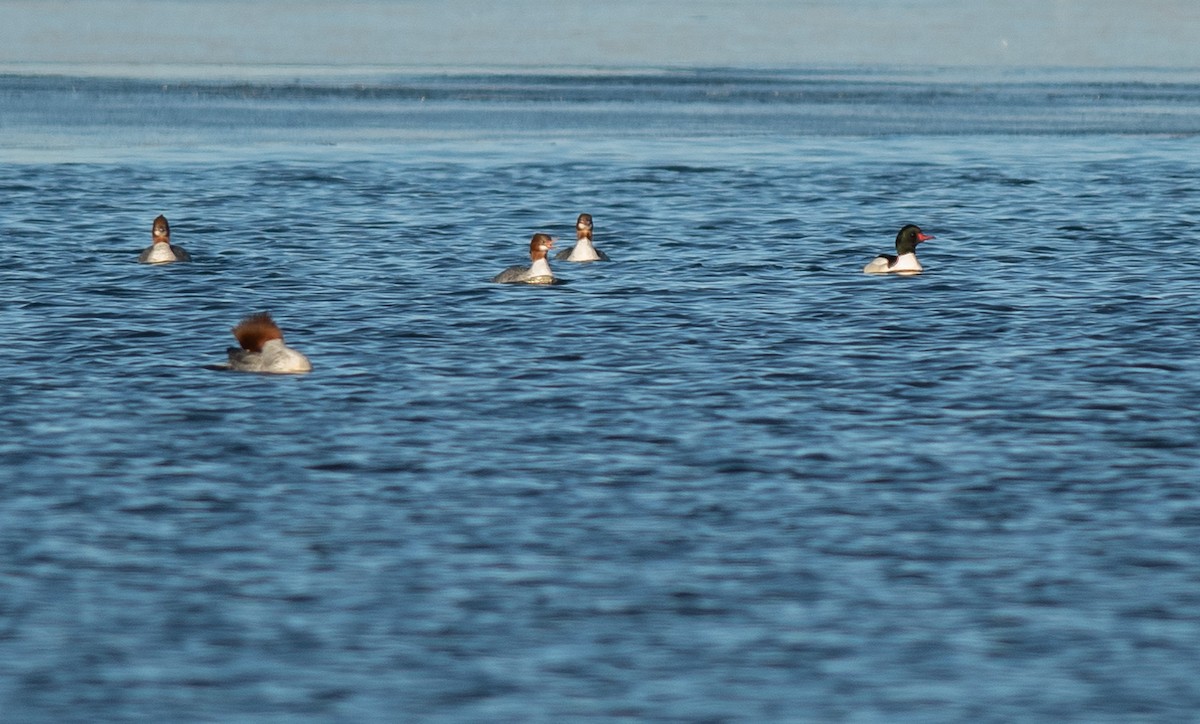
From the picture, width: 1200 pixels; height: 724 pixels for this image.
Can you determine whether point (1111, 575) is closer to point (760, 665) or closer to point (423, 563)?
point (760, 665)

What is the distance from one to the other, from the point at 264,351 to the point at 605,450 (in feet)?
10.6

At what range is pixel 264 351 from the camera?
43.9 feet

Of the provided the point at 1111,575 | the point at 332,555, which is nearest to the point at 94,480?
the point at 332,555

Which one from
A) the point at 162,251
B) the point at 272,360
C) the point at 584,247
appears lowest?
the point at 272,360

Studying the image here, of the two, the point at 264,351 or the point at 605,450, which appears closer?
the point at 605,450

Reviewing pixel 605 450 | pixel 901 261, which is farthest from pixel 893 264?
pixel 605 450

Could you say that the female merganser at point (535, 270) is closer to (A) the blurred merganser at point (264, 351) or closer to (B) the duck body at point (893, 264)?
(B) the duck body at point (893, 264)

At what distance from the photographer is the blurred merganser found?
13312 millimetres

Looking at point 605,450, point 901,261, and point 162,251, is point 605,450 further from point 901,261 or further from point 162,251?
point 162,251

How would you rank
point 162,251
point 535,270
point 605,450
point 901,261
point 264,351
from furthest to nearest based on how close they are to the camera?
1. point 162,251
2. point 901,261
3. point 535,270
4. point 264,351
5. point 605,450

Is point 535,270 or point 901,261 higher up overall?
point 901,261

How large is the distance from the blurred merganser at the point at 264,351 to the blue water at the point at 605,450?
0.13 meters

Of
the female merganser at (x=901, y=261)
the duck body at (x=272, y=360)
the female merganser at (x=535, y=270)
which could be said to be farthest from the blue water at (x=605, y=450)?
the female merganser at (x=535, y=270)

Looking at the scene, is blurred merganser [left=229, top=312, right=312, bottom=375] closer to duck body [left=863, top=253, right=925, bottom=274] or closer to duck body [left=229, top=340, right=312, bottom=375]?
duck body [left=229, top=340, right=312, bottom=375]
